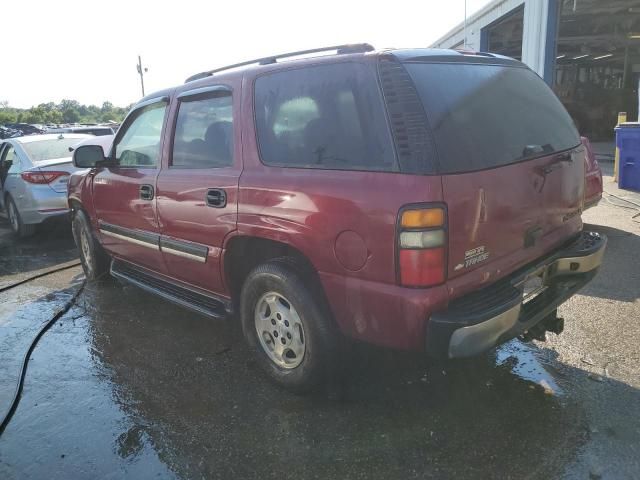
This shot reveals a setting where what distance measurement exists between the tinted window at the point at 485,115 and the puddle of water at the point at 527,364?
Answer: 1353 millimetres

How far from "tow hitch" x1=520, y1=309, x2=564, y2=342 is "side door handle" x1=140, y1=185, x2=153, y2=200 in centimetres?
281

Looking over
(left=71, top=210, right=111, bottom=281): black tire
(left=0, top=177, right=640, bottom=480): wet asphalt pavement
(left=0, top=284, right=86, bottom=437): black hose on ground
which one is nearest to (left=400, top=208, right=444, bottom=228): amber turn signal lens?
(left=0, top=177, right=640, bottom=480): wet asphalt pavement

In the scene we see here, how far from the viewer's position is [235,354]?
375cm

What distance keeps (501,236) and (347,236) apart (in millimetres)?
798

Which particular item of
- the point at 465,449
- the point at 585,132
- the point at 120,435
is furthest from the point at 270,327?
the point at 585,132

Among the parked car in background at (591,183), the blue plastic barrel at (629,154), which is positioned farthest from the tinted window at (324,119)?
the blue plastic barrel at (629,154)

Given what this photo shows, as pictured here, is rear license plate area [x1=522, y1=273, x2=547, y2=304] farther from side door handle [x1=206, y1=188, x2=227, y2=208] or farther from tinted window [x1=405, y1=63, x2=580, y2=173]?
side door handle [x1=206, y1=188, x2=227, y2=208]

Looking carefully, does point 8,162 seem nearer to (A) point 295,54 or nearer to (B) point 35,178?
(B) point 35,178

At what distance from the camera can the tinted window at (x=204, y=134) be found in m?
3.33

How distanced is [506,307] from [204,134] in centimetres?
225

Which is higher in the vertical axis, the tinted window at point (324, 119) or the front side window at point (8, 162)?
the tinted window at point (324, 119)

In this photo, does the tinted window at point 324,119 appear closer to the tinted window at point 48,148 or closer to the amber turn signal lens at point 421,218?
the amber turn signal lens at point 421,218

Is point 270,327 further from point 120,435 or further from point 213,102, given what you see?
point 213,102

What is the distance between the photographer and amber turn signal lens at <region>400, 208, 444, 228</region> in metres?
2.32
